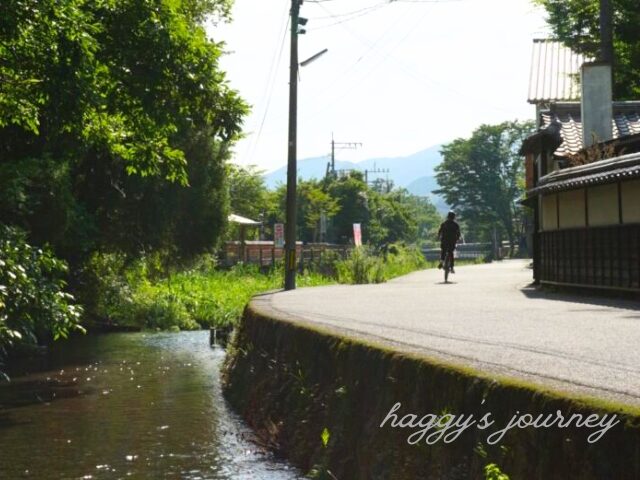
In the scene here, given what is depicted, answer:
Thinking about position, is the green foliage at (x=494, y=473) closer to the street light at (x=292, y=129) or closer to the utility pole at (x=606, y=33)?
the street light at (x=292, y=129)

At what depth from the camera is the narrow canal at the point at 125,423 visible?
10.4 m

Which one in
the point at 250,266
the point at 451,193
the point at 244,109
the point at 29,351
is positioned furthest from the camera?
the point at 451,193

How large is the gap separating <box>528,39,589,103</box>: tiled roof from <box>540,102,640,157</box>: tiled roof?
1578 cm

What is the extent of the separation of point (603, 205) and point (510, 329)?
8.66 m

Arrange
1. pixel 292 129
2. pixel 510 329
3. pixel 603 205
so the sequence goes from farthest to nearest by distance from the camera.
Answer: pixel 292 129
pixel 603 205
pixel 510 329

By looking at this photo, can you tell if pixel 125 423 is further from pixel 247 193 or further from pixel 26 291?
pixel 247 193

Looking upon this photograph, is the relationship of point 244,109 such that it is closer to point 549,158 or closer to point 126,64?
point 126,64

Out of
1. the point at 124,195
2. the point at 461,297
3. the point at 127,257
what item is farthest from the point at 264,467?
the point at 127,257

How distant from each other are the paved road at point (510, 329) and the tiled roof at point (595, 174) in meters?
2.23

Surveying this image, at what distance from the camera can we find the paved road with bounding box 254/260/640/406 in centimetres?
704

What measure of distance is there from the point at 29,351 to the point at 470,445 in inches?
722

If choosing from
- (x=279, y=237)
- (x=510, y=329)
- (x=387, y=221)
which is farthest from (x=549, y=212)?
(x=387, y=221)

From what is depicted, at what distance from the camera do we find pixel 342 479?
816cm

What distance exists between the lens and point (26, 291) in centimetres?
1179
